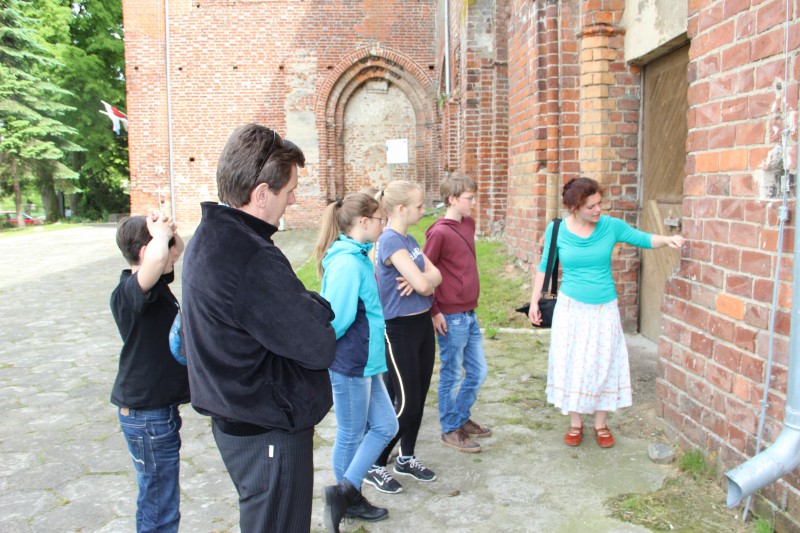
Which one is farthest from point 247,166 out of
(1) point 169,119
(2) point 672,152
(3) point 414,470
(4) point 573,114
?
(1) point 169,119

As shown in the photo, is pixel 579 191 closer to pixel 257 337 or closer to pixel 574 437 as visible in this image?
pixel 574 437

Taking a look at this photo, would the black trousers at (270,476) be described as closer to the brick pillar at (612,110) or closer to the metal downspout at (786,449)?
the metal downspout at (786,449)

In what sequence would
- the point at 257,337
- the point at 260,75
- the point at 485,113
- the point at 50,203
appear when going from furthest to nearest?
the point at 50,203 → the point at 260,75 → the point at 485,113 → the point at 257,337

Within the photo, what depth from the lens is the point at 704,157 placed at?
3551mm

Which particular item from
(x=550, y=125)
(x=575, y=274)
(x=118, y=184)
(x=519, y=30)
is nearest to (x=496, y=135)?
(x=519, y=30)

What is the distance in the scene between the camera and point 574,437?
13.3 ft

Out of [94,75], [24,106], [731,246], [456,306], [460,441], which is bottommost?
[460,441]

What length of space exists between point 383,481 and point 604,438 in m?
1.46

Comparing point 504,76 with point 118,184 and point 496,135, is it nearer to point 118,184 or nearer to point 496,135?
point 496,135

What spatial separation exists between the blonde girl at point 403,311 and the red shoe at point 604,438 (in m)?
1.25

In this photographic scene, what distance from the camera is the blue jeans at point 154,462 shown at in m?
2.69

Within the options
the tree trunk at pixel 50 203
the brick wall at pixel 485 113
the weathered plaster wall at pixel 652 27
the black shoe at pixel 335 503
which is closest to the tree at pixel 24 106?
the tree trunk at pixel 50 203

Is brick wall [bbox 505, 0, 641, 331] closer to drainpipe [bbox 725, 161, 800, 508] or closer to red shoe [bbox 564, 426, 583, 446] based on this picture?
red shoe [bbox 564, 426, 583, 446]

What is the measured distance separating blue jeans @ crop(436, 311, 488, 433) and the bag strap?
0.59 metres
